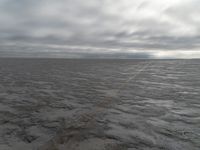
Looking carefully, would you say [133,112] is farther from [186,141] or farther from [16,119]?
[16,119]

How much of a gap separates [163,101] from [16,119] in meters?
12.5

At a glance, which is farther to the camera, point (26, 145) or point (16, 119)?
point (16, 119)

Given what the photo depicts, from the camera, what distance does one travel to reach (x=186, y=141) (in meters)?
8.53

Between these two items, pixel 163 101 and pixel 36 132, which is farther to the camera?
Answer: pixel 163 101

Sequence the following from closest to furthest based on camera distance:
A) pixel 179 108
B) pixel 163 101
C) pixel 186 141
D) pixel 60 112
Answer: pixel 186 141 < pixel 60 112 < pixel 179 108 < pixel 163 101

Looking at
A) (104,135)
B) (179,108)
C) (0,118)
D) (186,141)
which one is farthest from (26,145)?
(179,108)

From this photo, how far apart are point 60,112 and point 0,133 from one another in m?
4.38

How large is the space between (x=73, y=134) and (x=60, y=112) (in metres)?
4.04

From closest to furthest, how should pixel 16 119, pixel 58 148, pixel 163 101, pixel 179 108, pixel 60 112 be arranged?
pixel 58 148, pixel 16 119, pixel 60 112, pixel 179 108, pixel 163 101

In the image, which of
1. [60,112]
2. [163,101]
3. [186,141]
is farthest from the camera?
[163,101]

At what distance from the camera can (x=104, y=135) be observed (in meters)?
9.16

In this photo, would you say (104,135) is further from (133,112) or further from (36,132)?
(133,112)

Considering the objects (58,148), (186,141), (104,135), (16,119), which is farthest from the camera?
(16,119)

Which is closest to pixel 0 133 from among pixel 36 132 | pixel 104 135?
pixel 36 132
